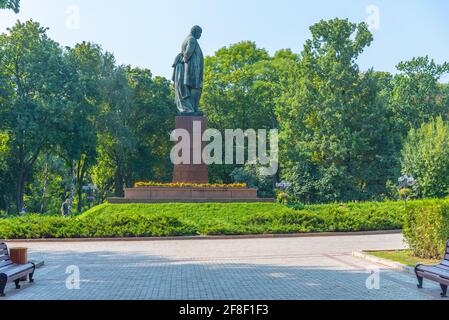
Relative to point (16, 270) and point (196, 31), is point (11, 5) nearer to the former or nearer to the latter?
point (16, 270)

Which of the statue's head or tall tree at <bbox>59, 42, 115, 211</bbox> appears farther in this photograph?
tall tree at <bbox>59, 42, 115, 211</bbox>

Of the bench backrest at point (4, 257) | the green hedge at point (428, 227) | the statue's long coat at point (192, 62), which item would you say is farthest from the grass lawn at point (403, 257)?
the statue's long coat at point (192, 62)

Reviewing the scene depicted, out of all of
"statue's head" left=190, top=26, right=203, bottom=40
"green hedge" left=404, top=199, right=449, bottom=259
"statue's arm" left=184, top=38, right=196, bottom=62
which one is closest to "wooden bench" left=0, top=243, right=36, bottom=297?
"green hedge" left=404, top=199, right=449, bottom=259

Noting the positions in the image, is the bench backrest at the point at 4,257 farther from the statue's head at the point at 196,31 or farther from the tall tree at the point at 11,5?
the statue's head at the point at 196,31

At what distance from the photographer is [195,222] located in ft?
75.4

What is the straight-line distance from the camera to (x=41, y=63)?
3744cm

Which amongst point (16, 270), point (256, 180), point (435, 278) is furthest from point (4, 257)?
point (256, 180)

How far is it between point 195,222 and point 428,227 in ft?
36.2

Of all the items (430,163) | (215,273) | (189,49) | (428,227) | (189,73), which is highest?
(189,49)

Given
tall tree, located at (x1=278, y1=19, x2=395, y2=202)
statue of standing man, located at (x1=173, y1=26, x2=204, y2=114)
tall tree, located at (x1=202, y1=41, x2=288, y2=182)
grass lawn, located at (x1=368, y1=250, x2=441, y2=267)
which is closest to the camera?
grass lawn, located at (x1=368, y1=250, x2=441, y2=267)

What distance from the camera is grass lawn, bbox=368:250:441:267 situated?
1309 centimetres

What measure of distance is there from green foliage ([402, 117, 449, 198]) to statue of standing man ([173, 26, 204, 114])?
52.9 ft

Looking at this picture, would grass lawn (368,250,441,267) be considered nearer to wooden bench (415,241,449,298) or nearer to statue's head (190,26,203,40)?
wooden bench (415,241,449,298)

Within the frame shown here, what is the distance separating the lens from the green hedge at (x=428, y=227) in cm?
1330
